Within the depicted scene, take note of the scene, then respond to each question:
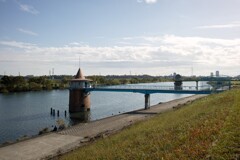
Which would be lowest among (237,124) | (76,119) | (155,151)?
(76,119)

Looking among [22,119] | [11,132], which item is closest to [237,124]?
[11,132]

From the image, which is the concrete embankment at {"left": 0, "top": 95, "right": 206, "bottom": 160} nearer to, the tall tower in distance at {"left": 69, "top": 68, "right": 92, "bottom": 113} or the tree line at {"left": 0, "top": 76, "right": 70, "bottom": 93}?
the tall tower in distance at {"left": 69, "top": 68, "right": 92, "bottom": 113}

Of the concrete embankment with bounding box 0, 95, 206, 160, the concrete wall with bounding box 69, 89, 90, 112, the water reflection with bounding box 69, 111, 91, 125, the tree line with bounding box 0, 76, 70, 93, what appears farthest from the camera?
the tree line with bounding box 0, 76, 70, 93

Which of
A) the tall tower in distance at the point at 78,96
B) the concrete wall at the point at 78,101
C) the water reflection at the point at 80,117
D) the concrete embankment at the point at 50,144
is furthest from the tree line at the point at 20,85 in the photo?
the concrete embankment at the point at 50,144

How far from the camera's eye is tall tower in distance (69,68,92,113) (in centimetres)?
5278

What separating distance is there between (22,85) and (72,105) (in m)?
56.3

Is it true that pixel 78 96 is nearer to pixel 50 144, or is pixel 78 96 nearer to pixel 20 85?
pixel 50 144

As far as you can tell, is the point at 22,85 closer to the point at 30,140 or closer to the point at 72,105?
the point at 72,105

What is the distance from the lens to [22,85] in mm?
102375

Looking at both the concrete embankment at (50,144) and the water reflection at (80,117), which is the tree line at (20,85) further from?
the concrete embankment at (50,144)

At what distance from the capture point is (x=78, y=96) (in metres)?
53.7

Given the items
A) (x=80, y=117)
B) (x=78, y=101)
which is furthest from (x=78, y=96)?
(x=80, y=117)

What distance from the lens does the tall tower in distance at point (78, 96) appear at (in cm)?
5278

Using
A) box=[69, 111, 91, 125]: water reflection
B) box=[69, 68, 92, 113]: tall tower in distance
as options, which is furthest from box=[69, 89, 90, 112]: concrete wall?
box=[69, 111, 91, 125]: water reflection
